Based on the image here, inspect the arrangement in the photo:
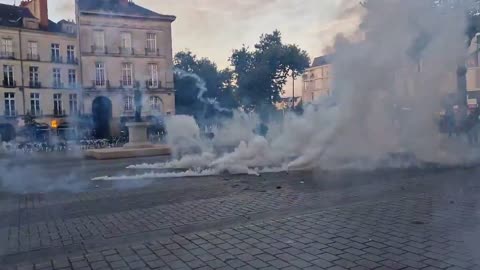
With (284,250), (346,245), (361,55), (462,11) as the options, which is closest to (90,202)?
(284,250)

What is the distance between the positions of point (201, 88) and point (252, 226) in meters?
39.6

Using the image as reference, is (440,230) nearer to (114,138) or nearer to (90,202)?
(90,202)

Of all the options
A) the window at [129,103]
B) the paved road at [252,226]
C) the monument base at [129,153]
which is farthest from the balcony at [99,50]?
the paved road at [252,226]

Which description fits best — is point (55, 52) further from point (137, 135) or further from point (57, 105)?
point (137, 135)

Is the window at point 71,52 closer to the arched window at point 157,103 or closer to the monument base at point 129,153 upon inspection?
the arched window at point 157,103

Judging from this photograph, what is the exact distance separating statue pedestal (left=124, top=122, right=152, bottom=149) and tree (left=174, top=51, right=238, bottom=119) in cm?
1490

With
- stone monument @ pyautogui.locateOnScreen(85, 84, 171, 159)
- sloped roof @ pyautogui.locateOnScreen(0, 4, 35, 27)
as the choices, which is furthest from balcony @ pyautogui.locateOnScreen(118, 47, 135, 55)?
sloped roof @ pyautogui.locateOnScreen(0, 4, 35, 27)

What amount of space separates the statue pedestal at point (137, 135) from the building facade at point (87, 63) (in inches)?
98.0

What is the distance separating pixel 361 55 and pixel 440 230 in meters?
8.15

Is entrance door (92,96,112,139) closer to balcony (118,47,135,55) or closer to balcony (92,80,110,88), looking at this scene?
balcony (92,80,110,88)

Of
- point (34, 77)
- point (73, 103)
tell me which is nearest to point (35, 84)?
point (34, 77)

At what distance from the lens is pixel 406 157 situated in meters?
13.2

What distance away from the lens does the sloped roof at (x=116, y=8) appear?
55.4 ft

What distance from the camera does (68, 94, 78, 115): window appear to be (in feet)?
109
